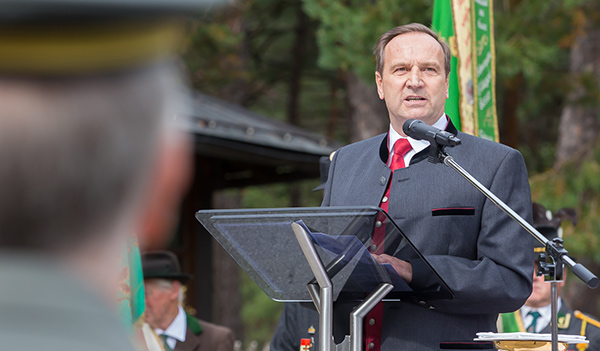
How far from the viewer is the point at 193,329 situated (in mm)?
6559

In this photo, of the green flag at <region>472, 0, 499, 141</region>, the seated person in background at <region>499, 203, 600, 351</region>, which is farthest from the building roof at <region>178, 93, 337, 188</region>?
the green flag at <region>472, 0, 499, 141</region>

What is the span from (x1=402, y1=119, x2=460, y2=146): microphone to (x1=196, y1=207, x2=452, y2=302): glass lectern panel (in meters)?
0.37

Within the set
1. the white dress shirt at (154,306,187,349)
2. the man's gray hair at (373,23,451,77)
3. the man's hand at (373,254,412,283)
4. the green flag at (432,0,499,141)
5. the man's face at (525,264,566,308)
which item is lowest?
the white dress shirt at (154,306,187,349)

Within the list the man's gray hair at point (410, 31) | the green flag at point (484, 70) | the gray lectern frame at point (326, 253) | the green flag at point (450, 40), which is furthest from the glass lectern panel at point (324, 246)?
the green flag at point (484, 70)

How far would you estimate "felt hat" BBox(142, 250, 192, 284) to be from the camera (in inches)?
256

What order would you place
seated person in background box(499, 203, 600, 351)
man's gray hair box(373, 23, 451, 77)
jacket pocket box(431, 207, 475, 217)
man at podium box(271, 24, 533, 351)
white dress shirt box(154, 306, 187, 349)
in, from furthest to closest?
white dress shirt box(154, 306, 187, 349) → seated person in background box(499, 203, 600, 351) → man's gray hair box(373, 23, 451, 77) → jacket pocket box(431, 207, 475, 217) → man at podium box(271, 24, 533, 351)

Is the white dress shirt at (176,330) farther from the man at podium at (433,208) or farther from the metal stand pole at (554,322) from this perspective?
the metal stand pole at (554,322)

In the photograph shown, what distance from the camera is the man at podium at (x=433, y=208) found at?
8.70ft

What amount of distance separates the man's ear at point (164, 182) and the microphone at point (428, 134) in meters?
1.87

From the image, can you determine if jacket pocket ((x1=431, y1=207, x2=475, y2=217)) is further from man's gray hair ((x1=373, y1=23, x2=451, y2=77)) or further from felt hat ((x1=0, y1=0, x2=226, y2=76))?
felt hat ((x1=0, y1=0, x2=226, y2=76))

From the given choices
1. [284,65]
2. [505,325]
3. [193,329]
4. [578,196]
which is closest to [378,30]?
[578,196]

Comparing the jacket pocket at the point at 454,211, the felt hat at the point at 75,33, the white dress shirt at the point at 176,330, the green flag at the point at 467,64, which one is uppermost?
the green flag at the point at 467,64

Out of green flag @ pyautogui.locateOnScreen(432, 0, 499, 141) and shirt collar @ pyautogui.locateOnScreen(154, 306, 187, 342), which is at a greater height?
green flag @ pyautogui.locateOnScreen(432, 0, 499, 141)

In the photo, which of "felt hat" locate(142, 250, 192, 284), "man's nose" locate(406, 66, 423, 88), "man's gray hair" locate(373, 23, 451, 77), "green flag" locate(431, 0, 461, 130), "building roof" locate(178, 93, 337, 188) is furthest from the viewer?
"building roof" locate(178, 93, 337, 188)
